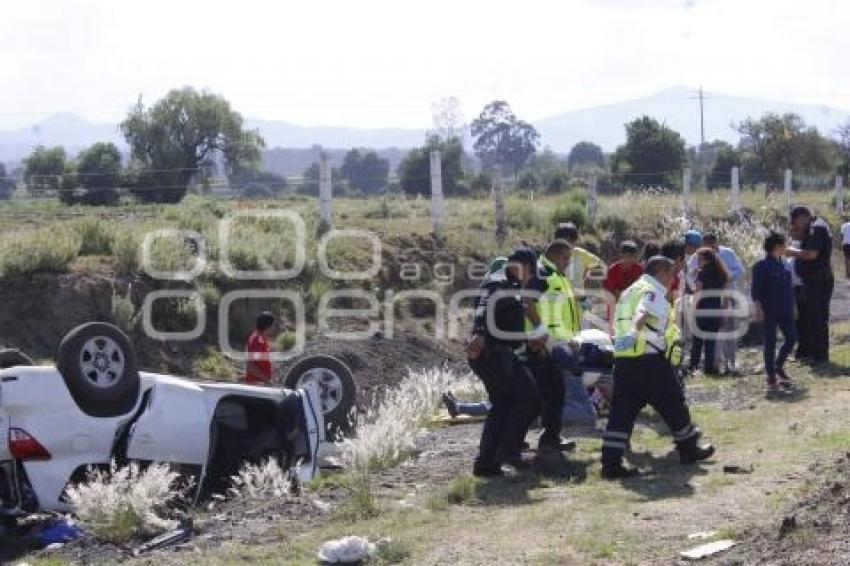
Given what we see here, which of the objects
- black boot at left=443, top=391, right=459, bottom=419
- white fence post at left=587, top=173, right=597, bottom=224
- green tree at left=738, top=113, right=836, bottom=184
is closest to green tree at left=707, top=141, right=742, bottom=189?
green tree at left=738, top=113, right=836, bottom=184

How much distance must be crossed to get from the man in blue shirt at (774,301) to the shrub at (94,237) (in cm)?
814

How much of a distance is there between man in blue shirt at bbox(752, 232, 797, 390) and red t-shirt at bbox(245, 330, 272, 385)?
16.3 ft

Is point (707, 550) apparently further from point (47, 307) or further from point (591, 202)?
point (591, 202)

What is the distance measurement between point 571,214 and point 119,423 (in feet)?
58.5

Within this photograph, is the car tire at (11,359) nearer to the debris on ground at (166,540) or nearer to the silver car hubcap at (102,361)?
the silver car hubcap at (102,361)

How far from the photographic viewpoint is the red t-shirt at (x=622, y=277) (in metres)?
12.2

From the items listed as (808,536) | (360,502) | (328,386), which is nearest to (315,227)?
(328,386)

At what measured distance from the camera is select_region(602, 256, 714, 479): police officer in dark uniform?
923 cm

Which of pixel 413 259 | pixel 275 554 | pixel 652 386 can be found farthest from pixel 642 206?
pixel 275 554

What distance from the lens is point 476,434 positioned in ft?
37.7

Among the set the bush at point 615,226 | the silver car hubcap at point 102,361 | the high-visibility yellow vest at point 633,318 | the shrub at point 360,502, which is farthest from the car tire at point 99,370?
the bush at point 615,226

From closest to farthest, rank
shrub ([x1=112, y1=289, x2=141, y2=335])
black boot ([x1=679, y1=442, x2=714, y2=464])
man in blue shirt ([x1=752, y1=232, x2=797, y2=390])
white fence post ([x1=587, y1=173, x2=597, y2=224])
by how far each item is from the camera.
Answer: black boot ([x1=679, y1=442, x2=714, y2=464]) → man in blue shirt ([x1=752, y1=232, x2=797, y2=390]) → shrub ([x1=112, y1=289, x2=141, y2=335]) → white fence post ([x1=587, y1=173, x2=597, y2=224])

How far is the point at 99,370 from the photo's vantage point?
8.87 metres

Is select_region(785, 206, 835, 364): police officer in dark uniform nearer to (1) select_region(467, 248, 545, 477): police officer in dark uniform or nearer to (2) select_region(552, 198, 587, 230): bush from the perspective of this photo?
(1) select_region(467, 248, 545, 477): police officer in dark uniform
